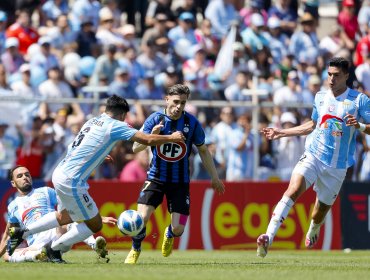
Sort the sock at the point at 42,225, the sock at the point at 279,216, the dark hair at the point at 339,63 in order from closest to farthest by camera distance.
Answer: the sock at the point at 42,225
the sock at the point at 279,216
the dark hair at the point at 339,63

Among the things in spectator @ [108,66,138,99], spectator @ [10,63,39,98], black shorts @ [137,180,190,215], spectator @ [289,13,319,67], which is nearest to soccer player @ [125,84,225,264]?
black shorts @ [137,180,190,215]

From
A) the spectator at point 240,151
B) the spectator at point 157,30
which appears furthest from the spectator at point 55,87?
the spectator at point 240,151

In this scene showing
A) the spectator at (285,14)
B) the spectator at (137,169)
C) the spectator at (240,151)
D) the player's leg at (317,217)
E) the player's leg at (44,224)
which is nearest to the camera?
the player's leg at (44,224)

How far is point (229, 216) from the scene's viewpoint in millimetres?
21094

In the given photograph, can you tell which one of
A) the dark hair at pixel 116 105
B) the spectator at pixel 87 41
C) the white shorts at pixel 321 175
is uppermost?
the spectator at pixel 87 41

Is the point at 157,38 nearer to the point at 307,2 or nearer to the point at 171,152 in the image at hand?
the point at 307,2

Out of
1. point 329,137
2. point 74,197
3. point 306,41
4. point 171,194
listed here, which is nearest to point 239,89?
point 306,41

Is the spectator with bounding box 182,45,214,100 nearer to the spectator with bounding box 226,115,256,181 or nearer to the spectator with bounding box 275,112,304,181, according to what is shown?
the spectator with bounding box 226,115,256,181

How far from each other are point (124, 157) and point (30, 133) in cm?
208

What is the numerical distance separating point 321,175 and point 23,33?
10810mm

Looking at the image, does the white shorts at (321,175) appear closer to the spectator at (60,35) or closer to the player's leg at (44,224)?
the player's leg at (44,224)

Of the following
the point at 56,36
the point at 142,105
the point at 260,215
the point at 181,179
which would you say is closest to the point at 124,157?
the point at 142,105

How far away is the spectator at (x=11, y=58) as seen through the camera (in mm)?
23359

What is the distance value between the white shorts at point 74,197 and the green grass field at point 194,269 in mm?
649
